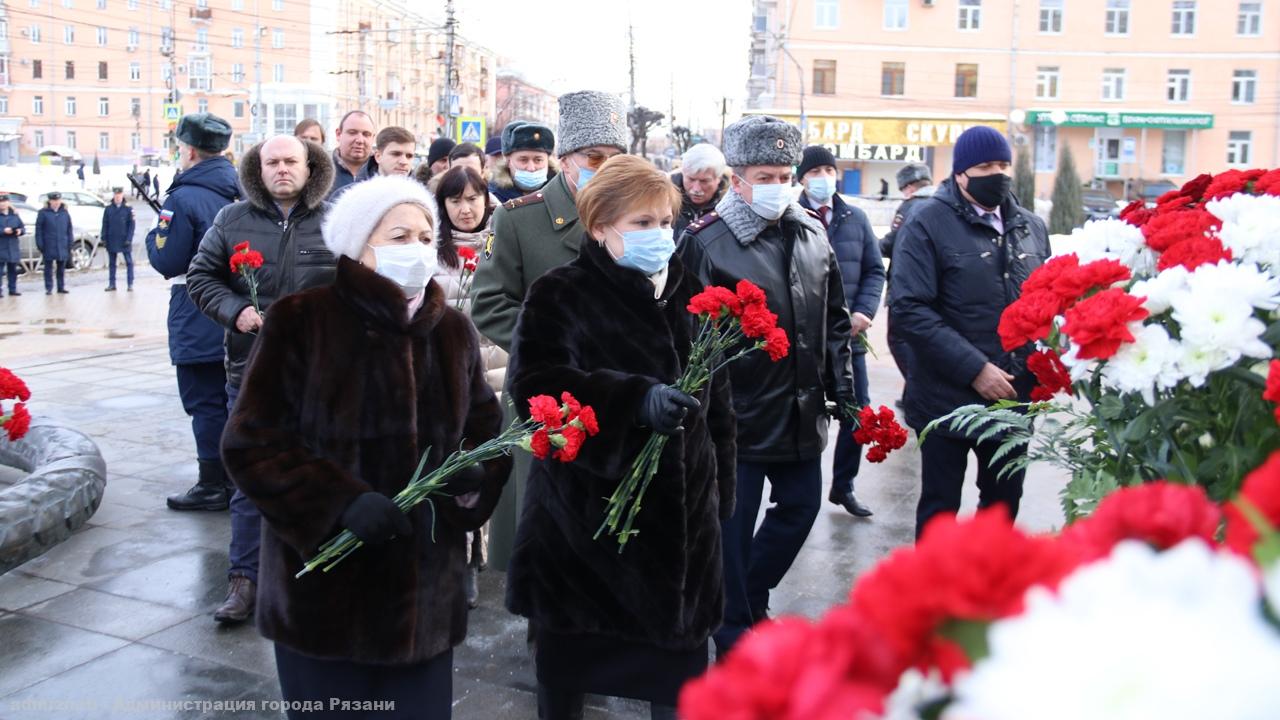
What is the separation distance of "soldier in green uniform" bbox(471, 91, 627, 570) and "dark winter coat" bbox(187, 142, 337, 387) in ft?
2.92

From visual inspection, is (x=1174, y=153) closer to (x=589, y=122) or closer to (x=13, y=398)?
(x=589, y=122)

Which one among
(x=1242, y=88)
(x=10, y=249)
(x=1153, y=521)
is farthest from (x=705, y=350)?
(x=1242, y=88)

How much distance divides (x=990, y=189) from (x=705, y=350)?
201 centimetres

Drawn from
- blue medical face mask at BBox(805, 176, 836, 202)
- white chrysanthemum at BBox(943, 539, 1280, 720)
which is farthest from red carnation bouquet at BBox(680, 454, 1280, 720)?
blue medical face mask at BBox(805, 176, 836, 202)

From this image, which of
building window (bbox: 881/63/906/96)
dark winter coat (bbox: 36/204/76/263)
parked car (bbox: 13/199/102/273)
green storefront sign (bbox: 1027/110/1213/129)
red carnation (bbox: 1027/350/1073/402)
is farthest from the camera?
building window (bbox: 881/63/906/96)

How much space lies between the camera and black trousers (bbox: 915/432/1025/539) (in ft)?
16.2

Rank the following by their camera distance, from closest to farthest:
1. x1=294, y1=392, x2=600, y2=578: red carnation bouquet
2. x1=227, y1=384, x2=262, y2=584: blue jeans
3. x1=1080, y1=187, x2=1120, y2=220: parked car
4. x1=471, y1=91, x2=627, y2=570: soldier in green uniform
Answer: x1=294, y1=392, x2=600, y2=578: red carnation bouquet
x1=471, y1=91, x2=627, y2=570: soldier in green uniform
x1=227, y1=384, x2=262, y2=584: blue jeans
x1=1080, y1=187, x2=1120, y2=220: parked car

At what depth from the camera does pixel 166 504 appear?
671 cm

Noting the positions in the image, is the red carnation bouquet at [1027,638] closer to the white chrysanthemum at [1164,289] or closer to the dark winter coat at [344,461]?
the white chrysanthemum at [1164,289]

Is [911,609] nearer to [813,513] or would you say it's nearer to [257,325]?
[813,513]

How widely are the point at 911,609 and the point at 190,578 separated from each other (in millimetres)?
5215

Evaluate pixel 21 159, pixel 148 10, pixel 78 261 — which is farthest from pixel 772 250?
pixel 148 10

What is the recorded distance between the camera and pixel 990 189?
4.89 m

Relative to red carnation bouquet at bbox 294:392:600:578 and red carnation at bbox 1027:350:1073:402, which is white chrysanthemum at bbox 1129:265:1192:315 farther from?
red carnation bouquet at bbox 294:392:600:578
